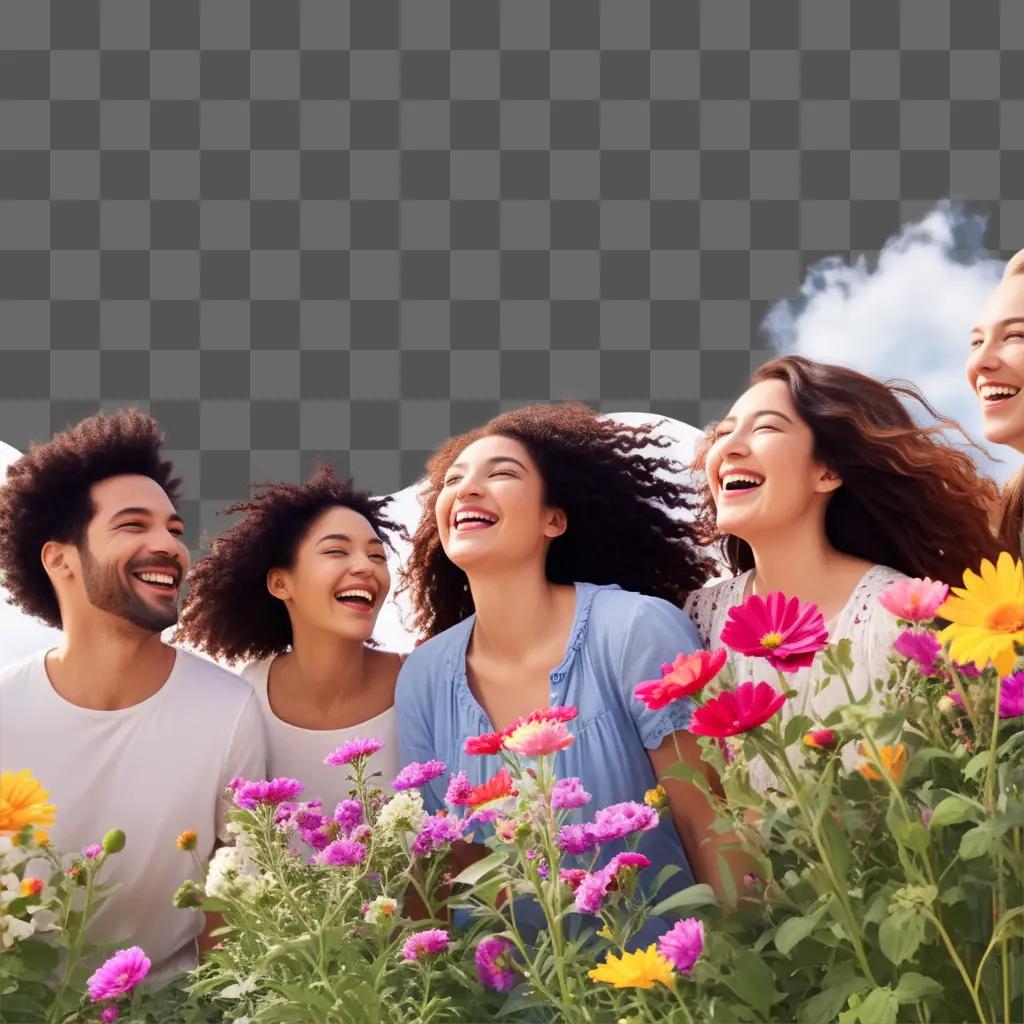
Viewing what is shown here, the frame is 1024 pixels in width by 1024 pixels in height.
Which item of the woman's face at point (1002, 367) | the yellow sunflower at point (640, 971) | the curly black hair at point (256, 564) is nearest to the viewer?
the yellow sunflower at point (640, 971)

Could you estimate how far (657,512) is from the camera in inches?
146

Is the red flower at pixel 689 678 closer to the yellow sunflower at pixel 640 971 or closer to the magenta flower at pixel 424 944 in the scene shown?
the yellow sunflower at pixel 640 971

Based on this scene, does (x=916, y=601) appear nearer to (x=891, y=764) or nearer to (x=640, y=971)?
(x=891, y=764)

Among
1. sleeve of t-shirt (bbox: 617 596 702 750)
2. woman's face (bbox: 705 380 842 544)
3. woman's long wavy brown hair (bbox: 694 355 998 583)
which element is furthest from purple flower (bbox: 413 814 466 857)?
woman's long wavy brown hair (bbox: 694 355 998 583)

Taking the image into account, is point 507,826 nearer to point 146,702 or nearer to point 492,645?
point 492,645

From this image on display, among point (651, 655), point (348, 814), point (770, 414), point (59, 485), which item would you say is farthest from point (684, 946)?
point (59, 485)

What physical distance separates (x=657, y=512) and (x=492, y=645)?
0.71 meters

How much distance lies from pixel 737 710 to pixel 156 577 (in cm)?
230

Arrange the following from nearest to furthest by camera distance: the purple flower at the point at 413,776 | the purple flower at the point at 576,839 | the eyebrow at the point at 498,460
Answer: the purple flower at the point at 576,839
the purple flower at the point at 413,776
the eyebrow at the point at 498,460

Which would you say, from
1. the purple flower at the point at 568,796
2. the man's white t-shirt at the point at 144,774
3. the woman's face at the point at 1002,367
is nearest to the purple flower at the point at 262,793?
the purple flower at the point at 568,796

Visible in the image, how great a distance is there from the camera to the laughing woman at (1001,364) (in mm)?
3211

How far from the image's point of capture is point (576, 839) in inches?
82.7

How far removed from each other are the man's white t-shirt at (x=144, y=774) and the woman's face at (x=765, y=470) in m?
1.45

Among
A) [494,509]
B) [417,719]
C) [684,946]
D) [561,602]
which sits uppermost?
[494,509]
